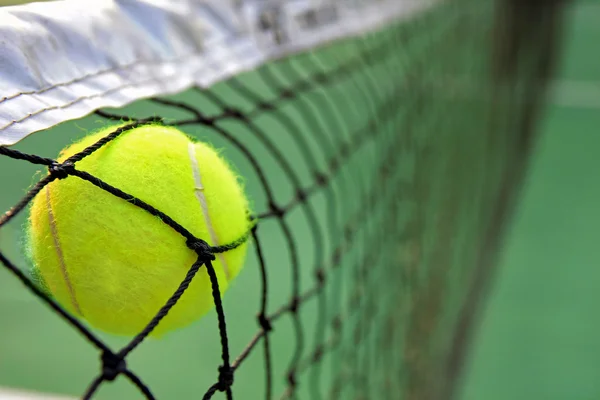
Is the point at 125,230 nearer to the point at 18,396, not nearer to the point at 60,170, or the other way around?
the point at 60,170

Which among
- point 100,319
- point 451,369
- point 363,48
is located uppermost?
point 363,48

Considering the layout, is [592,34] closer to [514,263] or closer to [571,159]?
[571,159]

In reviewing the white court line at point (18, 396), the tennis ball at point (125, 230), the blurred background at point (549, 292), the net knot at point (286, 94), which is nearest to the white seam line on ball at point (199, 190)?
the tennis ball at point (125, 230)

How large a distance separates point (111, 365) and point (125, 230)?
130 mm

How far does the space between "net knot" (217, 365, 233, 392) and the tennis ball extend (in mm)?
68

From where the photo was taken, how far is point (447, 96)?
112 inches

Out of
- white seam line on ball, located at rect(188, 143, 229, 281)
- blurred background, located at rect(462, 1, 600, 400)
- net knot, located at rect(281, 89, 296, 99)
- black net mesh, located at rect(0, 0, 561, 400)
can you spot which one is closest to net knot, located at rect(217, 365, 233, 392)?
black net mesh, located at rect(0, 0, 561, 400)

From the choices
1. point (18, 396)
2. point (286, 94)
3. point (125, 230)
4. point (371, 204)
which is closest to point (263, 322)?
point (125, 230)

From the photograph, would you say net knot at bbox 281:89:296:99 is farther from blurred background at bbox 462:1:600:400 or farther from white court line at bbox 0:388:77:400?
blurred background at bbox 462:1:600:400

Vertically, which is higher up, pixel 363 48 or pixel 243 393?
pixel 363 48

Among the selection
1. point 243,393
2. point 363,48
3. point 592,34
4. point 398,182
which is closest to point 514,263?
point 398,182

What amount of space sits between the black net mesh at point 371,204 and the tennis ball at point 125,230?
0.02m

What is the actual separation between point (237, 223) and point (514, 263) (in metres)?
2.40

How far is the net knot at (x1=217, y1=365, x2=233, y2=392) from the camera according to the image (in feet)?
2.21
